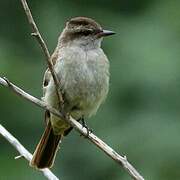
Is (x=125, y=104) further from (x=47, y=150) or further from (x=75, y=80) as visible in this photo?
(x=75, y=80)

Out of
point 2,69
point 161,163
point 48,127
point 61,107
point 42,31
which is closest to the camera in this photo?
point 61,107

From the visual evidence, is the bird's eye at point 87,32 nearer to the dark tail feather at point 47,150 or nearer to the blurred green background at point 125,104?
the dark tail feather at point 47,150

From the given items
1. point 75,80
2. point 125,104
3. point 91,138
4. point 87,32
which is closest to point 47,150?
point 75,80

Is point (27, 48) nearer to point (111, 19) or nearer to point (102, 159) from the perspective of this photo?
point (111, 19)

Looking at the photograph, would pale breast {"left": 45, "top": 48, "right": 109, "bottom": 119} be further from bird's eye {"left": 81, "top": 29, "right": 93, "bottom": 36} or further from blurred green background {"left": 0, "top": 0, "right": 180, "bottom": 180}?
blurred green background {"left": 0, "top": 0, "right": 180, "bottom": 180}

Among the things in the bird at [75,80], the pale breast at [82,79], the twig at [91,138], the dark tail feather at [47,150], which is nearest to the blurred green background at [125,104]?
the dark tail feather at [47,150]

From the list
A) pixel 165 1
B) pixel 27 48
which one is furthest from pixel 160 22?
pixel 27 48
